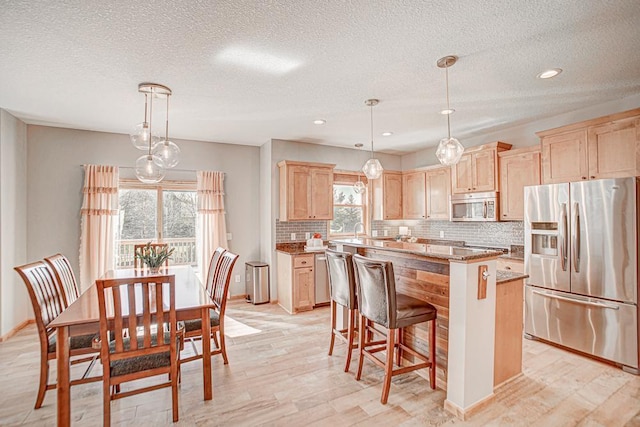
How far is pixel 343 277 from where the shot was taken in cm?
287

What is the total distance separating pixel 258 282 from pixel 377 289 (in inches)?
121

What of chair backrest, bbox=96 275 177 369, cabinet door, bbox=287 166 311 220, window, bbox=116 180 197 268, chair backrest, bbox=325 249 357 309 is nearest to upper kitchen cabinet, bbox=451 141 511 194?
cabinet door, bbox=287 166 311 220

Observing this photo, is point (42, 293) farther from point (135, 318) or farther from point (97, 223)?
point (97, 223)

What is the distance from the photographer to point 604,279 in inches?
119

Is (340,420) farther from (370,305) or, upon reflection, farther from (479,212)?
(479,212)

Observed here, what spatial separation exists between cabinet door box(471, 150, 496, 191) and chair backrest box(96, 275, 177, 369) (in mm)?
4314

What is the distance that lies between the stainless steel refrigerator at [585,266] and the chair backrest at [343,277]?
229 centimetres

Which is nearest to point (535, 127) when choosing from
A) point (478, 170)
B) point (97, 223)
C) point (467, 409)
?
point (478, 170)

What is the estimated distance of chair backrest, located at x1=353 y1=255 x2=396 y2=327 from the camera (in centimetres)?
232

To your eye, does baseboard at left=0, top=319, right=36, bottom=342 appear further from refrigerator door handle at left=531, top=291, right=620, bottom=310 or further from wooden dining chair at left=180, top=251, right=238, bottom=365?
refrigerator door handle at left=531, top=291, right=620, bottom=310

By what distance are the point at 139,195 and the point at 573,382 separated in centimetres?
574

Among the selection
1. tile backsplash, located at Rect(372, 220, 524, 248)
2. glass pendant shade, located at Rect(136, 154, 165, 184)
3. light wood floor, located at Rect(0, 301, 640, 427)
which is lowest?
light wood floor, located at Rect(0, 301, 640, 427)

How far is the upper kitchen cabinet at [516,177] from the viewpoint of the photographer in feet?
13.2

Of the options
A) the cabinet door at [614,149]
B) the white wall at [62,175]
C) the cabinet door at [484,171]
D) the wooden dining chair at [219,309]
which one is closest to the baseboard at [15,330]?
the white wall at [62,175]
